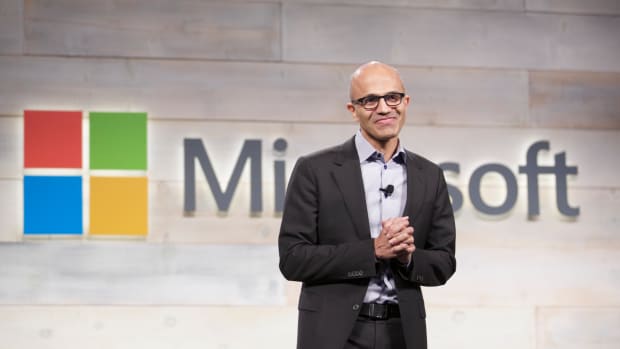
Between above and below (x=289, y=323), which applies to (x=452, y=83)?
above

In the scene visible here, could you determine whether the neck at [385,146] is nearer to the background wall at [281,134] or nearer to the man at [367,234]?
the man at [367,234]

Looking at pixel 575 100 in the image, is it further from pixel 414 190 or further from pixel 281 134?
pixel 414 190

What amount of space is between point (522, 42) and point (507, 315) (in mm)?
1254

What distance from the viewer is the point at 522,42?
169 inches

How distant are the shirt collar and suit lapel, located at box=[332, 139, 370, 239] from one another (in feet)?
0.06

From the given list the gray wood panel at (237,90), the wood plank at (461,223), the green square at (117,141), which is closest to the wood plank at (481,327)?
the wood plank at (461,223)

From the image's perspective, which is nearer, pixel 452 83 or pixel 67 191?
pixel 67 191

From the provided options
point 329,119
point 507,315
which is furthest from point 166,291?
point 507,315

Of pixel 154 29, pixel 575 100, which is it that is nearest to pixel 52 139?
pixel 154 29

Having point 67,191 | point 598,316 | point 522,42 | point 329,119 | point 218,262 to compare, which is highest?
point 522,42

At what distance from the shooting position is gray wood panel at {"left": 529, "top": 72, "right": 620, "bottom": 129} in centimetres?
429

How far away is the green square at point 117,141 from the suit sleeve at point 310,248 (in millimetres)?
1844

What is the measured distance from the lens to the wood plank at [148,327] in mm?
3910

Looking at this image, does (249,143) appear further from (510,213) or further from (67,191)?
(510,213)
